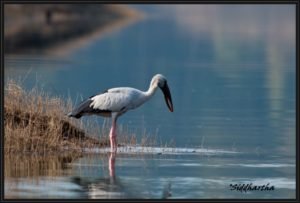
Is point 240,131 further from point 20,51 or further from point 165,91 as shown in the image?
point 20,51

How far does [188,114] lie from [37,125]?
8.05 meters

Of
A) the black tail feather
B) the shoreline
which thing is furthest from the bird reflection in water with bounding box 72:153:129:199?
the shoreline

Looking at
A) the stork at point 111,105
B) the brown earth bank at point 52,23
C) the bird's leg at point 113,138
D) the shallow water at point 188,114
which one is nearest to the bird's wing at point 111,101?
the stork at point 111,105

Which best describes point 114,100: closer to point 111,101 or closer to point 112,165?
point 111,101

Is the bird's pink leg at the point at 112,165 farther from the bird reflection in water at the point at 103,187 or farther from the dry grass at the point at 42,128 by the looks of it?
the dry grass at the point at 42,128

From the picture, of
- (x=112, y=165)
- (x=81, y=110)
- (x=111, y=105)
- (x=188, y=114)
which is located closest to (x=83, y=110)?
(x=81, y=110)

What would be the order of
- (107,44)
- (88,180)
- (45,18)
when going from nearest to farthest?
(88,180) → (107,44) → (45,18)

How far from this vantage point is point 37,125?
17.4 meters

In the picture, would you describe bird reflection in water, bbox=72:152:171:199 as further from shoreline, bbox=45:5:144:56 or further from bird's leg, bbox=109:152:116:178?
shoreline, bbox=45:5:144:56

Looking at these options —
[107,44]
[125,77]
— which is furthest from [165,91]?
[107,44]

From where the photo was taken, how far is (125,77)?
35.9m

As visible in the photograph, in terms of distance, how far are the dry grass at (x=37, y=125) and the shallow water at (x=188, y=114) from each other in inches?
26.4

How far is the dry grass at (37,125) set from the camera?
16844 mm
